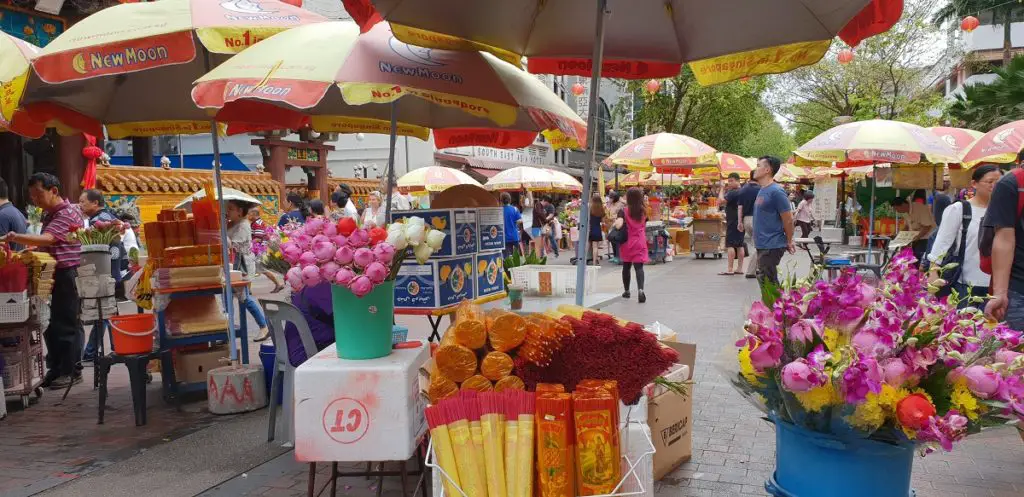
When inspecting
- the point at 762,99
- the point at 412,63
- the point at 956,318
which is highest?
the point at 762,99

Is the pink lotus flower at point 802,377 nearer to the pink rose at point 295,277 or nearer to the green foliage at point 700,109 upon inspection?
the pink rose at point 295,277

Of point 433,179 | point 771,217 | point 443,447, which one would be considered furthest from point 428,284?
point 433,179

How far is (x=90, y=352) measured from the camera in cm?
758

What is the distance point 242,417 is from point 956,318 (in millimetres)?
4939

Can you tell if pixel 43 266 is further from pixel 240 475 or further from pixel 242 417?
pixel 240 475

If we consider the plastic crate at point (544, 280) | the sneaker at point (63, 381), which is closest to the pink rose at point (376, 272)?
the plastic crate at point (544, 280)

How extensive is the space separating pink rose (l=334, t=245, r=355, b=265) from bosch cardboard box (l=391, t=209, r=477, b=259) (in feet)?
6.14

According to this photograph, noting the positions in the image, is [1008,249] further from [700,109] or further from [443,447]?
[700,109]

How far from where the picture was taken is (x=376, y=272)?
335 centimetres

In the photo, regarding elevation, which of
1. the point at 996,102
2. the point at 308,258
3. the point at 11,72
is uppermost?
the point at 996,102

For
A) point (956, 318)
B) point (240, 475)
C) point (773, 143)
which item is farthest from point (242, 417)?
point (773, 143)

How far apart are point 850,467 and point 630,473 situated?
2.52 ft

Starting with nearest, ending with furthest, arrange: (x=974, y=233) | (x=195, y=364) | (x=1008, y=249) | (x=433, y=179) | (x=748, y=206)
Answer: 1. (x=1008, y=249)
2. (x=974, y=233)
3. (x=195, y=364)
4. (x=748, y=206)
5. (x=433, y=179)

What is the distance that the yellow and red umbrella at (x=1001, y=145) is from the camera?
8422mm
